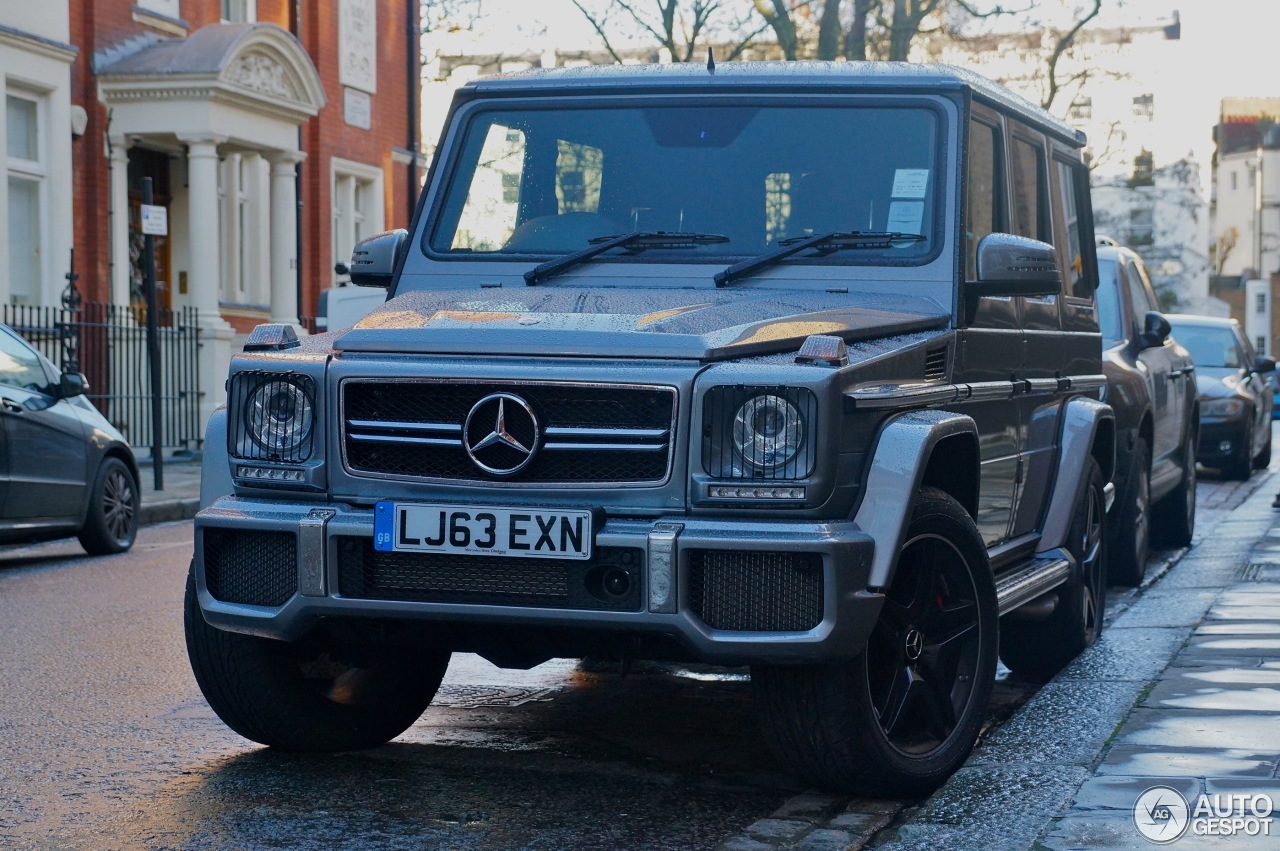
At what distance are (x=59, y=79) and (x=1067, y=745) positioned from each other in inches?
764

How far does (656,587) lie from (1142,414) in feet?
21.4

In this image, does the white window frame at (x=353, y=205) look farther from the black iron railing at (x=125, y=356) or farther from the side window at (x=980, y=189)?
the side window at (x=980, y=189)

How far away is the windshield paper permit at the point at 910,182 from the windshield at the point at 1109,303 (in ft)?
17.8

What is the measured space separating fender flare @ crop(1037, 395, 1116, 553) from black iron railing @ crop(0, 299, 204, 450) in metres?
14.4

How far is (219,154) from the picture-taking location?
26250 mm

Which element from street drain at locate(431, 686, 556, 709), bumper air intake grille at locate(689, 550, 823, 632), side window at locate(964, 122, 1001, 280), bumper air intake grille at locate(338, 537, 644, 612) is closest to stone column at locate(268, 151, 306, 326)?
street drain at locate(431, 686, 556, 709)

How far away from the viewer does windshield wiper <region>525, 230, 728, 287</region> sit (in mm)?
5891

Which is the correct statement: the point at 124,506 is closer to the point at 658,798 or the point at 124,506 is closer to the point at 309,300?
the point at 658,798

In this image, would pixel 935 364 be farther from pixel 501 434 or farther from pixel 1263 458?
pixel 1263 458

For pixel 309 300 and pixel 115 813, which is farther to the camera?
pixel 309 300

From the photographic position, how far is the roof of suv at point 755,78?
6133 mm

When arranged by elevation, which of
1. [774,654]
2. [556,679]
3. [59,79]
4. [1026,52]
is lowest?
[556,679]

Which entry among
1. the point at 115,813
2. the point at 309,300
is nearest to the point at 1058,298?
the point at 115,813

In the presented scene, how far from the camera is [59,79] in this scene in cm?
2266
